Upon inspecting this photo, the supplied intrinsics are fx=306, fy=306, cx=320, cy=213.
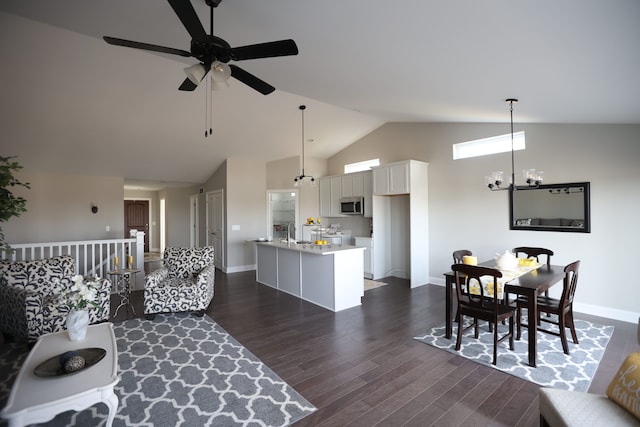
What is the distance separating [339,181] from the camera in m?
7.49

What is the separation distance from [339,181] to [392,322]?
4.15 metres

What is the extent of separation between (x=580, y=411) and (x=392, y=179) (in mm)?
4808

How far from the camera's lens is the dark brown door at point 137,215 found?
1155 centimetres

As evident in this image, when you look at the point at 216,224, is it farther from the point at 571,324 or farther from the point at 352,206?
the point at 571,324

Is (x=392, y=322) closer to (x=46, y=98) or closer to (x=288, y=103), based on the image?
(x=288, y=103)

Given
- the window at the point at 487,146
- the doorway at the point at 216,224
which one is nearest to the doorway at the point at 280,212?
the doorway at the point at 216,224

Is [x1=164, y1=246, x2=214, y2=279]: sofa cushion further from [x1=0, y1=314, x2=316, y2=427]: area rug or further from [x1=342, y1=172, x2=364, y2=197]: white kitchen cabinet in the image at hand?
[x1=342, y1=172, x2=364, y2=197]: white kitchen cabinet

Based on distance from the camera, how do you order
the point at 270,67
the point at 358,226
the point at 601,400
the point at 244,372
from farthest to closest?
the point at 358,226
the point at 270,67
the point at 244,372
the point at 601,400

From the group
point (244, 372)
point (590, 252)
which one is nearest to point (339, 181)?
point (590, 252)

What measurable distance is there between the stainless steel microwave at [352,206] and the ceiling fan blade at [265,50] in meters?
4.96

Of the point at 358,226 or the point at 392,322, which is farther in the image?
the point at 358,226

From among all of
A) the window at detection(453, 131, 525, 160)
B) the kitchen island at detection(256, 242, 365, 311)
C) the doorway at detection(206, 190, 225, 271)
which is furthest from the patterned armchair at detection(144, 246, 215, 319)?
the window at detection(453, 131, 525, 160)

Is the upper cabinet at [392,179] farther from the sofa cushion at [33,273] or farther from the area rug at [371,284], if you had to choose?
the sofa cushion at [33,273]

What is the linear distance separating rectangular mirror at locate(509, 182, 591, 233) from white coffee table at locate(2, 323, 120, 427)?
526 cm
